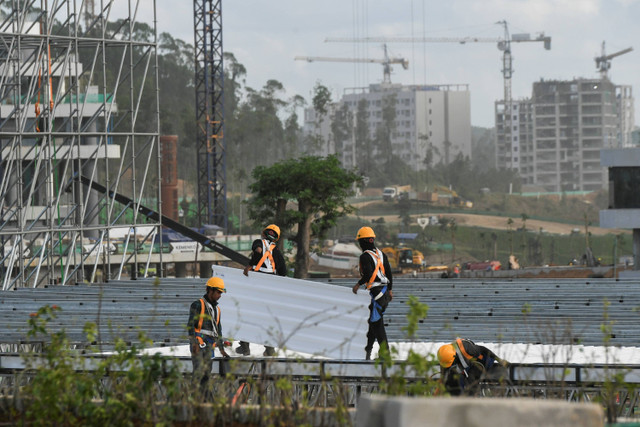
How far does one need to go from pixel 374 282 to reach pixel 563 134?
598 ft

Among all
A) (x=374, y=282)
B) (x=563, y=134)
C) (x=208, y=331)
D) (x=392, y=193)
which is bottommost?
(x=208, y=331)

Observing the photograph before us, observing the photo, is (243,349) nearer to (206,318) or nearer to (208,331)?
(208,331)

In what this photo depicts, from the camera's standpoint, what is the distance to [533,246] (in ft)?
392

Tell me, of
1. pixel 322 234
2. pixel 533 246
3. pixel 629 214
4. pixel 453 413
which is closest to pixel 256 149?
pixel 533 246

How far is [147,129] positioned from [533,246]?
42.2 meters

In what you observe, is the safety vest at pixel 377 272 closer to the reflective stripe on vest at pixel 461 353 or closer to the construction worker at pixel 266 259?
the construction worker at pixel 266 259

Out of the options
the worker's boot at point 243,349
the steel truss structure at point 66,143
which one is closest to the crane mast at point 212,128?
the steel truss structure at point 66,143

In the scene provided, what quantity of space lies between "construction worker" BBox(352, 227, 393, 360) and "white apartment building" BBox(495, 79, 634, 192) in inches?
6950

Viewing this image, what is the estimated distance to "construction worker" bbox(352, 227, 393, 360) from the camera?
1200 centimetres

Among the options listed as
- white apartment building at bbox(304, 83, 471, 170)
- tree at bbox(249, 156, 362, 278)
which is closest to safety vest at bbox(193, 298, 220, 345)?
tree at bbox(249, 156, 362, 278)

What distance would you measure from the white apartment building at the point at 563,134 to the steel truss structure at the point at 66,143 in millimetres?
78453

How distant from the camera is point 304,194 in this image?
52438 millimetres

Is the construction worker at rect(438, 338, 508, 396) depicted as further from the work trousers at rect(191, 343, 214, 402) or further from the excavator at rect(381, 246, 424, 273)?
the excavator at rect(381, 246, 424, 273)

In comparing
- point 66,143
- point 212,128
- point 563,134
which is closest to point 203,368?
point 66,143
